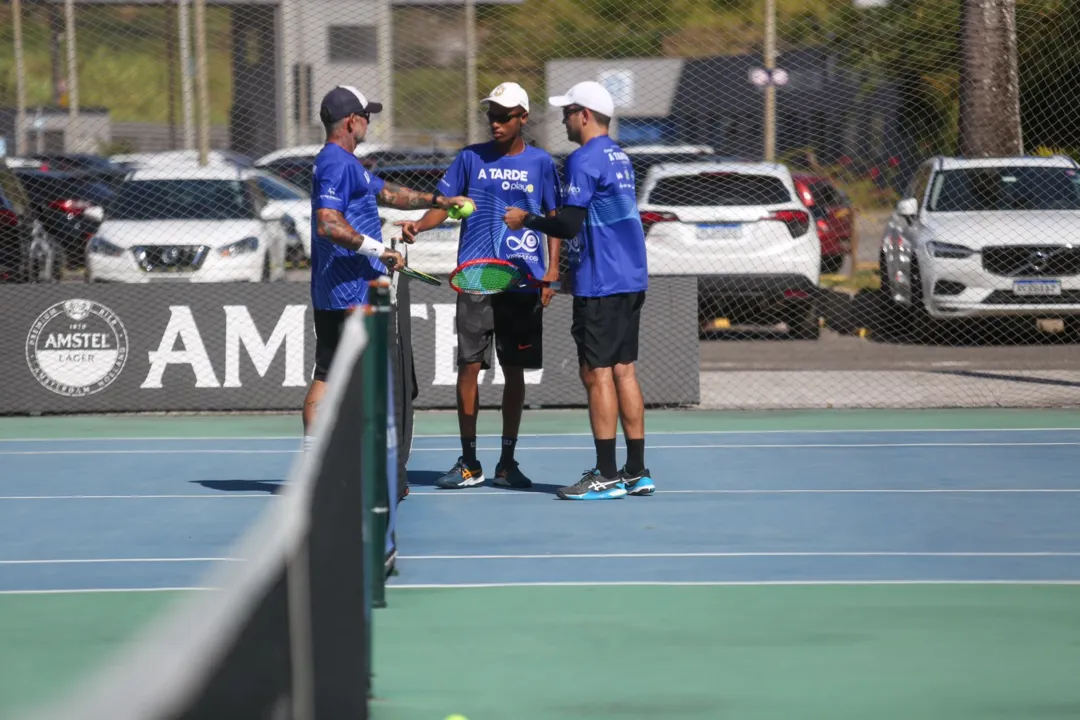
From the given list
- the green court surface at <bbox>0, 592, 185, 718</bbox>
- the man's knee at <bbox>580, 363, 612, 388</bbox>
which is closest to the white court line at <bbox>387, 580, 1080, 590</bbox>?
the green court surface at <bbox>0, 592, 185, 718</bbox>

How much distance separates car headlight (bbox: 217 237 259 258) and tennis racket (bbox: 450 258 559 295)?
843 cm

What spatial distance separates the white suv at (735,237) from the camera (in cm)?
1556

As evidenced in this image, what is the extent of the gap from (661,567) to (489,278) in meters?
2.10

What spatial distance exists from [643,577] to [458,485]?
7.69 feet

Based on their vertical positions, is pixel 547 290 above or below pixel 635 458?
above

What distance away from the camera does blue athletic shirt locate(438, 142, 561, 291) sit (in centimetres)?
846

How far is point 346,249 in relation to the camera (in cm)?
775

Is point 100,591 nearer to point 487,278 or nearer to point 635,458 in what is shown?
point 487,278

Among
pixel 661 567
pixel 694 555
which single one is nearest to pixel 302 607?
pixel 661 567

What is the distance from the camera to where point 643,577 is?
664 centimetres

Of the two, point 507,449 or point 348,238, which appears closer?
point 348,238

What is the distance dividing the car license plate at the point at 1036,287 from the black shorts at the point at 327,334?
9.25m

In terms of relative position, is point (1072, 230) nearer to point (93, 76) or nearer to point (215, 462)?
point (215, 462)

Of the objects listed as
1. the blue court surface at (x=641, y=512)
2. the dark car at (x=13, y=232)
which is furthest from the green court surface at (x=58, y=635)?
the dark car at (x=13, y=232)
